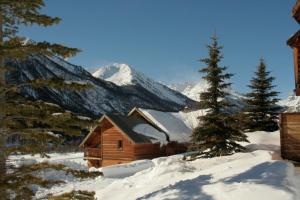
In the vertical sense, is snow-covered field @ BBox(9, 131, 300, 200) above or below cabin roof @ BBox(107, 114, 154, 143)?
below

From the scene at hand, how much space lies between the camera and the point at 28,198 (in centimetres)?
1055

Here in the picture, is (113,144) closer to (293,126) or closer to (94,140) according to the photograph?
(94,140)

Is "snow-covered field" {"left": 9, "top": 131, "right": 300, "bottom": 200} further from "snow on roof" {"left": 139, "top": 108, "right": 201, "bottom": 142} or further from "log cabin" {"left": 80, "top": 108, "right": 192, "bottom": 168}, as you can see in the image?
"snow on roof" {"left": 139, "top": 108, "right": 201, "bottom": 142}

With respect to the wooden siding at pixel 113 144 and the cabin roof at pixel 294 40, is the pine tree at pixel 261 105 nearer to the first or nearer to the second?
the wooden siding at pixel 113 144

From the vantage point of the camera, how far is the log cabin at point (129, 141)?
3788 centimetres

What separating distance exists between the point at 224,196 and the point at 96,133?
31.6 m

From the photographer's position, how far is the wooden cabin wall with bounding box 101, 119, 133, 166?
38062 millimetres

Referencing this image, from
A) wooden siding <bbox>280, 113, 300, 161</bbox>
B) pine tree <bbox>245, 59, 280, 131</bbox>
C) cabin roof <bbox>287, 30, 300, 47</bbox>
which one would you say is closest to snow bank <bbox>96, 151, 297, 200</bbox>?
wooden siding <bbox>280, 113, 300, 161</bbox>

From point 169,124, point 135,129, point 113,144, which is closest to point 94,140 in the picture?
point 113,144

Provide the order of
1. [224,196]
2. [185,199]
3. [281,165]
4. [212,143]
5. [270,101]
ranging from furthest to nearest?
[270,101] < [212,143] < [281,165] < [185,199] < [224,196]

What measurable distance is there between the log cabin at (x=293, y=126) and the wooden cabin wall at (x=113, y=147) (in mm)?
22173

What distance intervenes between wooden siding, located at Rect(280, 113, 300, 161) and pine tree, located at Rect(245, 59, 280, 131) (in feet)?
57.7

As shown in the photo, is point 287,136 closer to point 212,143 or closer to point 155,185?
point 155,185

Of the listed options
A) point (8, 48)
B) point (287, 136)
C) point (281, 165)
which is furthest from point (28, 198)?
point (287, 136)
